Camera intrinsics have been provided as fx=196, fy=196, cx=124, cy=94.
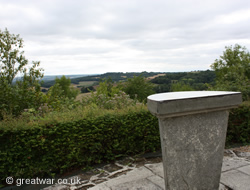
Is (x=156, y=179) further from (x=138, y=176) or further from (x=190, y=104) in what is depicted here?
(x=190, y=104)

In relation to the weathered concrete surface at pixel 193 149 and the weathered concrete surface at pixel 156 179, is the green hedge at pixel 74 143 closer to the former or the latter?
the weathered concrete surface at pixel 156 179

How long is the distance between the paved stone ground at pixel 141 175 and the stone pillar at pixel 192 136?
1.65 ft

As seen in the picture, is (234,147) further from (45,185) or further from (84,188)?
(45,185)

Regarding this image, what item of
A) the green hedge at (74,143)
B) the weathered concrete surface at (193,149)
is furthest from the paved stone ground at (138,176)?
the weathered concrete surface at (193,149)

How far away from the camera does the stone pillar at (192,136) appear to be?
2.46 m

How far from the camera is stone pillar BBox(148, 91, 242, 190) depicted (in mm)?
2465

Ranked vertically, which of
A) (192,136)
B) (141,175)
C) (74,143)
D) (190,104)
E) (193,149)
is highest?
(190,104)

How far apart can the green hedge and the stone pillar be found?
1.77m

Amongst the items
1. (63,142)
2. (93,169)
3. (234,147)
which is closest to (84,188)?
(93,169)

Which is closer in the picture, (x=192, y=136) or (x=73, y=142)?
(x=192, y=136)

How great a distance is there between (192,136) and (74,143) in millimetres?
2304

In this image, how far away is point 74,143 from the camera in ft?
12.7

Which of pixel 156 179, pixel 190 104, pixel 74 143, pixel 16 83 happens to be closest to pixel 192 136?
pixel 190 104

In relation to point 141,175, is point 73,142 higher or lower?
higher
